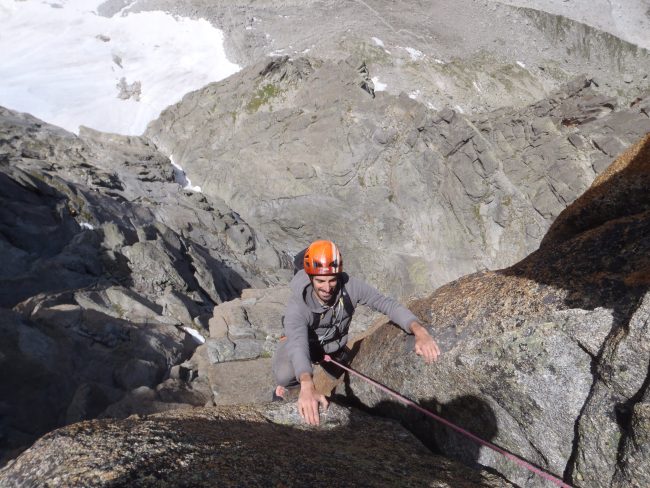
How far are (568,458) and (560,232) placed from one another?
365 centimetres

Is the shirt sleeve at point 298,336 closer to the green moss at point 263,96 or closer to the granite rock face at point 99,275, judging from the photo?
the granite rock face at point 99,275

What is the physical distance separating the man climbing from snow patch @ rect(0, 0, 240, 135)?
190ft

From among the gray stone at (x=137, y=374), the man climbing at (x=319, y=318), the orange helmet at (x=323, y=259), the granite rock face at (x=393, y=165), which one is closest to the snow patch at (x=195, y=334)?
the gray stone at (x=137, y=374)

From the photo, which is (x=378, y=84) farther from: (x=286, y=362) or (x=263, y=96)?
(x=286, y=362)

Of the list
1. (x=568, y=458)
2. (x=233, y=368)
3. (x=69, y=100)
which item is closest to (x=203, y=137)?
(x=69, y=100)

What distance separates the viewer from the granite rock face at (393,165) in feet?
128

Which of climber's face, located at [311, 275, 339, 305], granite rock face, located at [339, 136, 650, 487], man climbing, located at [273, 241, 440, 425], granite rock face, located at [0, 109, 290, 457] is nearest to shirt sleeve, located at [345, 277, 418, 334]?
man climbing, located at [273, 241, 440, 425]

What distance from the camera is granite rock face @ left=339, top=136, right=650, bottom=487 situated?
425 cm

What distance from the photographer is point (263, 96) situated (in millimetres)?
51875

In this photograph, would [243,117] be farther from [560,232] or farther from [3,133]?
[560,232]

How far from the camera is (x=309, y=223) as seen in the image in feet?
152

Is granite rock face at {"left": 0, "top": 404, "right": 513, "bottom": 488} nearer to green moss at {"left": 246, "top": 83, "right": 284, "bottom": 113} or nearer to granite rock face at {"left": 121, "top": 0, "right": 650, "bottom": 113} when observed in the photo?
green moss at {"left": 246, "top": 83, "right": 284, "bottom": 113}

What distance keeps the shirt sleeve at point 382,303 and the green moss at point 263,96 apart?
156ft

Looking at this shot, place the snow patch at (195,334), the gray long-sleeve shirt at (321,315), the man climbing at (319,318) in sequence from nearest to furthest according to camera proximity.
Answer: the man climbing at (319,318), the gray long-sleeve shirt at (321,315), the snow patch at (195,334)
